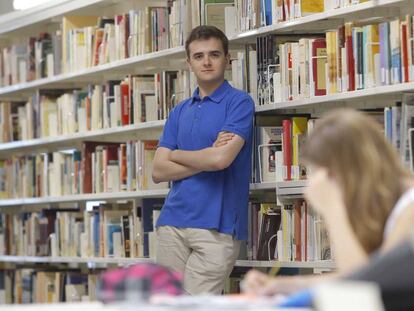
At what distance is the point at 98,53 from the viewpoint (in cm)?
733

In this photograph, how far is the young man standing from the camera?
5285mm

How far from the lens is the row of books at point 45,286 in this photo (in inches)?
299

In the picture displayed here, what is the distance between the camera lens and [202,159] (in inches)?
205

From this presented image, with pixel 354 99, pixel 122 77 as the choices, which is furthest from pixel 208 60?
pixel 122 77

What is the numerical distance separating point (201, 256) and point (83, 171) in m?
2.27

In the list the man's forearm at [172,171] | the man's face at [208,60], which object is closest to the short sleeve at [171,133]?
the man's forearm at [172,171]

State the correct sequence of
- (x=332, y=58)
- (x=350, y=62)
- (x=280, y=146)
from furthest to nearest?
(x=280, y=146), (x=332, y=58), (x=350, y=62)

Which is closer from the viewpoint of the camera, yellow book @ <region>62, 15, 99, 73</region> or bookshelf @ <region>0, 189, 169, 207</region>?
bookshelf @ <region>0, 189, 169, 207</region>

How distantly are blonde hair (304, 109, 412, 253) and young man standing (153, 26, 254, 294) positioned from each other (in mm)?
2615

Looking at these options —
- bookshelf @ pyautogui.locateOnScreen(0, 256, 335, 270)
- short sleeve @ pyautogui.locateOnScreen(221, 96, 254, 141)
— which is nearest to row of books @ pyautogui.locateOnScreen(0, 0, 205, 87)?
short sleeve @ pyautogui.locateOnScreen(221, 96, 254, 141)

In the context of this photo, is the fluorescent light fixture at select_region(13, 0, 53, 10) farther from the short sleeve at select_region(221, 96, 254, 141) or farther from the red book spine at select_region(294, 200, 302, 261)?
the red book spine at select_region(294, 200, 302, 261)

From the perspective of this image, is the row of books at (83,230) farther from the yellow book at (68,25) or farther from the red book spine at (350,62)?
the red book spine at (350,62)

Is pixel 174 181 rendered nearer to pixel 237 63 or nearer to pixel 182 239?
pixel 182 239

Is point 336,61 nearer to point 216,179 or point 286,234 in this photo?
point 216,179
